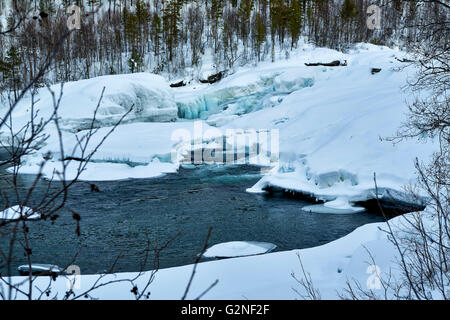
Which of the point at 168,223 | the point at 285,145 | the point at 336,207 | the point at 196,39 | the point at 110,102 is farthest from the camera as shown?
the point at 196,39

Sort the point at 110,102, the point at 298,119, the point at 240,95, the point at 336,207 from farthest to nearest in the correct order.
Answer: the point at 240,95, the point at 110,102, the point at 298,119, the point at 336,207

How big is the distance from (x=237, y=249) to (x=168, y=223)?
224cm

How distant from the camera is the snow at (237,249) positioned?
7500 millimetres

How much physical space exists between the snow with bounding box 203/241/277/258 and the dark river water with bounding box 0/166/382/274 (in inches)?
9.8

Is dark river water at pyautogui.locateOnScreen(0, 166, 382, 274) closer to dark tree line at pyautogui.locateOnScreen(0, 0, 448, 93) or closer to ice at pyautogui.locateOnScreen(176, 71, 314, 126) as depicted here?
ice at pyautogui.locateOnScreen(176, 71, 314, 126)

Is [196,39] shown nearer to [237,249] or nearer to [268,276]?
[237,249]

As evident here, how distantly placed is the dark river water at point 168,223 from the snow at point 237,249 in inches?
9.8

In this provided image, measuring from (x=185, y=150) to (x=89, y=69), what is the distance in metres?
26.6

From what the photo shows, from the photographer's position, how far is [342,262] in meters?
6.30

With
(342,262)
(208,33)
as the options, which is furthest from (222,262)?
(208,33)

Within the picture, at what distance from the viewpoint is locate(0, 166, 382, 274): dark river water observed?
7625 mm

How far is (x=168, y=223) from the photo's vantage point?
937cm

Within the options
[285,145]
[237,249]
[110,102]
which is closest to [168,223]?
[237,249]
